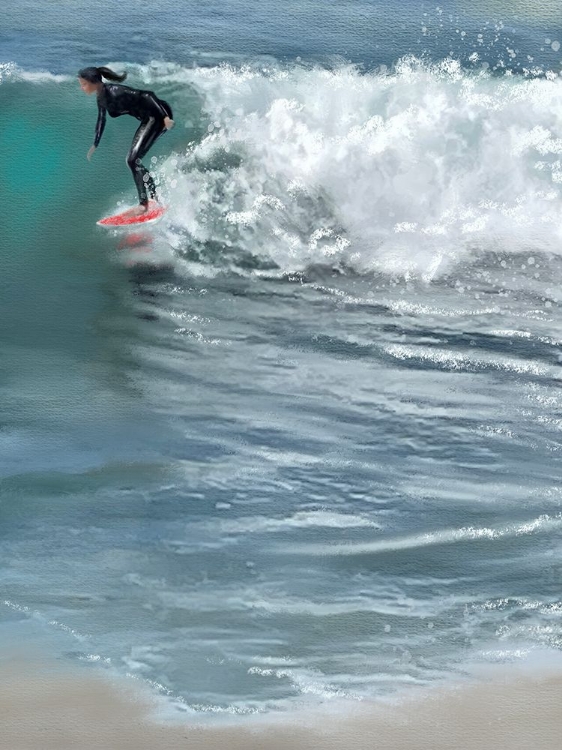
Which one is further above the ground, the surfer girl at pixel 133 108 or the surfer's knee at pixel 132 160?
the surfer girl at pixel 133 108

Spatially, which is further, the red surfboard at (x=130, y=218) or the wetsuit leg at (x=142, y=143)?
the red surfboard at (x=130, y=218)

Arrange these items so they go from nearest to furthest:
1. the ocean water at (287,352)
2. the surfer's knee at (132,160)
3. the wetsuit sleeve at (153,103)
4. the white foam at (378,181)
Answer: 1. the ocean water at (287,352)
2. the wetsuit sleeve at (153,103)
3. the surfer's knee at (132,160)
4. the white foam at (378,181)

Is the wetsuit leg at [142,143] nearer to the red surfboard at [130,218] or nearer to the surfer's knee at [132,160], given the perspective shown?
the surfer's knee at [132,160]

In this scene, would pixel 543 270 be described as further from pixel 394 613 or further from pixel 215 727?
pixel 215 727

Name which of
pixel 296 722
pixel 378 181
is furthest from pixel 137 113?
pixel 296 722

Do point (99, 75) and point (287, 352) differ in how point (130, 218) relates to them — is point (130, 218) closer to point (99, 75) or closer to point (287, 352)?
point (99, 75)

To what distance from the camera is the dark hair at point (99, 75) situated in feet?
15.4

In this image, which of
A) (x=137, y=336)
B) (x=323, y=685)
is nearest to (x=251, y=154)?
(x=137, y=336)

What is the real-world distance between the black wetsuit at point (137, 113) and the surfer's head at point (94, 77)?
3 centimetres

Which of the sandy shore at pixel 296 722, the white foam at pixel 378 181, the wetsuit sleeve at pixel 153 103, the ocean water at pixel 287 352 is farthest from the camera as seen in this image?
the white foam at pixel 378 181

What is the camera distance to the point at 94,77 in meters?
4.72

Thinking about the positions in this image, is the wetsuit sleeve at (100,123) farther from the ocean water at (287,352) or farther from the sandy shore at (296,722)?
the sandy shore at (296,722)

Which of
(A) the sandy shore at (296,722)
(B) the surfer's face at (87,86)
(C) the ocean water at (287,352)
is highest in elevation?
(B) the surfer's face at (87,86)

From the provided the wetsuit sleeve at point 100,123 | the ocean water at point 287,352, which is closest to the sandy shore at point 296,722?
the ocean water at point 287,352
